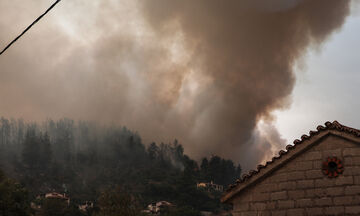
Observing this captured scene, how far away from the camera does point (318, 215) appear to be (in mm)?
17812

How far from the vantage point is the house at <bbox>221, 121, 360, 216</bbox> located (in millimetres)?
17672

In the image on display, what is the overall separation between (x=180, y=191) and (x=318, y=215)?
597 feet

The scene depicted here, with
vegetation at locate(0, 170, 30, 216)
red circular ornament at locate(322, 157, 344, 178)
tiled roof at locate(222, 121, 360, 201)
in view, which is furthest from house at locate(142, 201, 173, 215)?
red circular ornament at locate(322, 157, 344, 178)

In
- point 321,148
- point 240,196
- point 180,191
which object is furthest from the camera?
point 180,191

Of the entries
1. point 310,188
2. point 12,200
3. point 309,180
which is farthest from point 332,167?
point 12,200

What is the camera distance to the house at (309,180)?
17.7m

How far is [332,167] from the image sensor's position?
1809cm

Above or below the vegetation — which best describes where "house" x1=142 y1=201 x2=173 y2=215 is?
above

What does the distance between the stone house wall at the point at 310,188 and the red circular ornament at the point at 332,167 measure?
0.13 meters

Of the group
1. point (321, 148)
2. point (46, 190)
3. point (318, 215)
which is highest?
point (46, 190)

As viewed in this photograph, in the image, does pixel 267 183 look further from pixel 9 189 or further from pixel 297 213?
pixel 9 189

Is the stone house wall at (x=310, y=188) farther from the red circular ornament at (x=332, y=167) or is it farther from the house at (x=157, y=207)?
the house at (x=157, y=207)

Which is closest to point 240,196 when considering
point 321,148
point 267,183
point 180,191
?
point 267,183

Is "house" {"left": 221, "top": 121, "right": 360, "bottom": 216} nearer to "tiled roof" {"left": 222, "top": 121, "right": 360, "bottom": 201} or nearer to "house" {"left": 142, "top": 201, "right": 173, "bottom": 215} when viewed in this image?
"tiled roof" {"left": 222, "top": 121, "right": 360, "bottom": 201}
